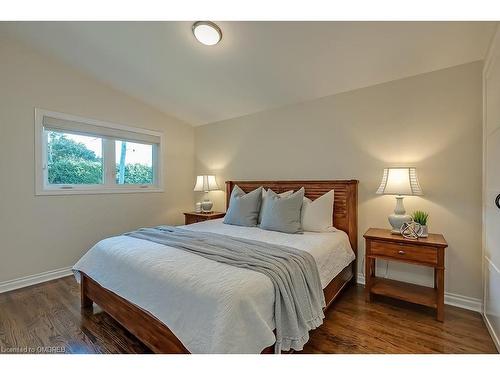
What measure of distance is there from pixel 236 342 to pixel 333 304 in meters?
1.45

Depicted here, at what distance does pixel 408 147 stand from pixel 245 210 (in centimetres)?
179

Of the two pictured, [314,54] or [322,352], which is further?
[314,54]

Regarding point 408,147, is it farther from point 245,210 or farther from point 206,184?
point 206,184

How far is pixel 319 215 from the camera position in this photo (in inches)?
101

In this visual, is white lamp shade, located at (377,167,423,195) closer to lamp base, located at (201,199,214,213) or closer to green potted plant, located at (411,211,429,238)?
green potted plant, located at (411,211,429,238)

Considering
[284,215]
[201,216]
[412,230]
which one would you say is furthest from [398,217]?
[201,216]

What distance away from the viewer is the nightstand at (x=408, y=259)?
197 cm

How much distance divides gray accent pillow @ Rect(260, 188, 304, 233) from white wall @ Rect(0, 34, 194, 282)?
2.15m

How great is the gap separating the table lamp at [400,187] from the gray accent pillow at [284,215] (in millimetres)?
810

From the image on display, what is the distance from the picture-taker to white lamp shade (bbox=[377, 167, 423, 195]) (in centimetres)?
223

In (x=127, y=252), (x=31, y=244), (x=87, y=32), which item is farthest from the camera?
(x=31, y=244)

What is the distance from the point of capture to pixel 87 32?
244cm
